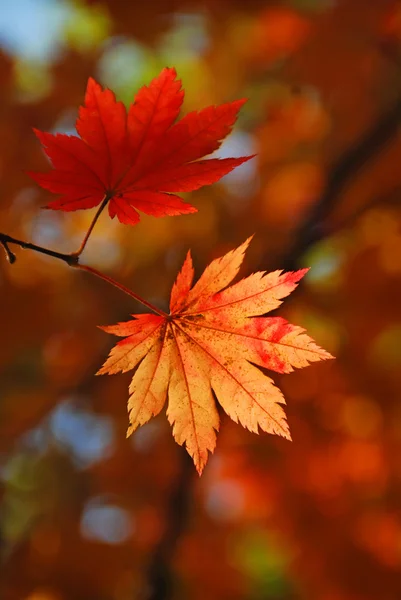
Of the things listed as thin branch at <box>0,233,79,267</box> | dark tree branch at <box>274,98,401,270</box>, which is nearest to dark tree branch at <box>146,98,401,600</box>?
dark tree branch at <box>274,98,401,270</box>

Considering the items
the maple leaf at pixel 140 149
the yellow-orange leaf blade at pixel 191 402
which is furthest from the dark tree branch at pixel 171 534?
the maple leaf at pixel 140 149

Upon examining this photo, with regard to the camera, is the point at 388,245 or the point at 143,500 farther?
the point at 143,500

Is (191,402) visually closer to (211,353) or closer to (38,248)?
(211,353)

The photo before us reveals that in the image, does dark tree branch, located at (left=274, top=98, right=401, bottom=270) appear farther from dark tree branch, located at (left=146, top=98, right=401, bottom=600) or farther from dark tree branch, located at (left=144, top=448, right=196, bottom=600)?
dark tree branch, located at (left=144, top=448, right=196, bottom=600)

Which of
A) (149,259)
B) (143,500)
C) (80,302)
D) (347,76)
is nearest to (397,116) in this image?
(347,76)

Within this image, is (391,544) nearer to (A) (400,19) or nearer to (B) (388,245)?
(B) (388,245)
